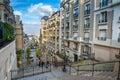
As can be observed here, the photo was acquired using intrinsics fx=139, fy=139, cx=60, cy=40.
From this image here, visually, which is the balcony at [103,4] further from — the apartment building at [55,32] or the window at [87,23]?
the apartment building at [55,32]

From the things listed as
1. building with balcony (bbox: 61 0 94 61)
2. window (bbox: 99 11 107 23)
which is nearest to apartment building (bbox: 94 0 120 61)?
window (bbox: 99 11 107 23)

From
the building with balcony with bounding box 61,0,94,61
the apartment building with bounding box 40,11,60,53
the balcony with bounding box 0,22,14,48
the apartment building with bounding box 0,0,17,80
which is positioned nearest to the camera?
the apartment building with bounding box 0,0,17,80

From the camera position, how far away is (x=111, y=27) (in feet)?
57.7

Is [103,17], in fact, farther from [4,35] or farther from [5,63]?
[5,63]

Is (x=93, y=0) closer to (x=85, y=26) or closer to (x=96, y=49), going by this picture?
(x=85, y=26)

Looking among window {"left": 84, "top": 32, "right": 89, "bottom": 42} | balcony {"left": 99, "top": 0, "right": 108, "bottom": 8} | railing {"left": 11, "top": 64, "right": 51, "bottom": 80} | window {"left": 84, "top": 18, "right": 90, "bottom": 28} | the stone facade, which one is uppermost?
balcony {"left": 99, "top": 0, "right": 108, "bottom": 8}

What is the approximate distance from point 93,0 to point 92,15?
236 cm

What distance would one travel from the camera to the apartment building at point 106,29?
1662cm

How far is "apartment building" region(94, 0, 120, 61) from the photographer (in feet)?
54.5

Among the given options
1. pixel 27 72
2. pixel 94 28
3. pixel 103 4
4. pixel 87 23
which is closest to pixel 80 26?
pixel 87 23

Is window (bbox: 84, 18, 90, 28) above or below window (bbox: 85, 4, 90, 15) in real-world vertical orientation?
below

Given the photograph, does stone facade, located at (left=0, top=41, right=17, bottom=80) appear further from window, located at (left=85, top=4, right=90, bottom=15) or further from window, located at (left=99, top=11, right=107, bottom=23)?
window, located at (left=85, top=4, right=90, bottom=15)

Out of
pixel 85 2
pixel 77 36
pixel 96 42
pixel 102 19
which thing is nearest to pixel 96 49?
pixel 96 42

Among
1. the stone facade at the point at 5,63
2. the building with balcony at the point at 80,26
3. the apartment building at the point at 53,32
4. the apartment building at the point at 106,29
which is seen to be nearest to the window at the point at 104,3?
the apartment building at the point at 106,29
